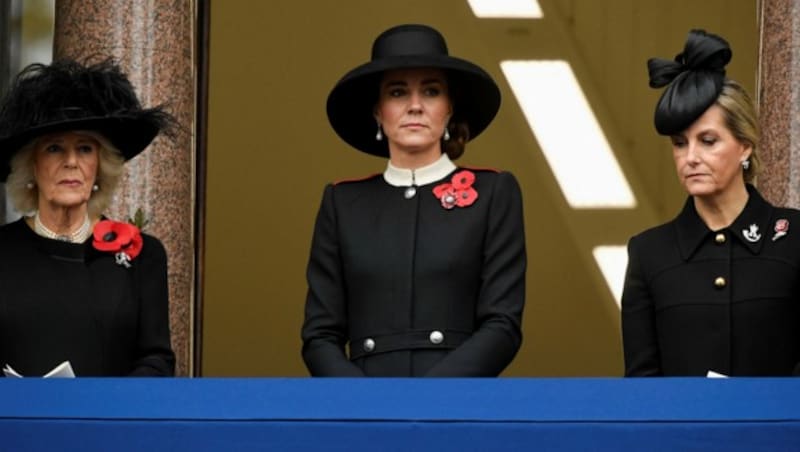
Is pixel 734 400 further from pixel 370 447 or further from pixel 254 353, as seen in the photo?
pixel 254 353

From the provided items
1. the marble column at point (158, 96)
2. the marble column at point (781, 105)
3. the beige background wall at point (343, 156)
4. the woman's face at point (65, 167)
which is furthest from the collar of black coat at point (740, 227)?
the beige background wall at point (343, 156)

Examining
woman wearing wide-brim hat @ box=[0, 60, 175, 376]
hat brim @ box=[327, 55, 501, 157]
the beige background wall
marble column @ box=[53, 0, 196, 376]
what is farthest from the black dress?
the beige background wall

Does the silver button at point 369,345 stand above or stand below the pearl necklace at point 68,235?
below

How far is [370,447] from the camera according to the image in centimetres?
437

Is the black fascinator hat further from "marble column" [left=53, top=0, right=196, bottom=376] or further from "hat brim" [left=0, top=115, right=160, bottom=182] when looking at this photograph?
"marble column" [left=53, top=0, right=196, bottom=376]

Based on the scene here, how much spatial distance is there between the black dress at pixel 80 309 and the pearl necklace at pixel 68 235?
0.06ft

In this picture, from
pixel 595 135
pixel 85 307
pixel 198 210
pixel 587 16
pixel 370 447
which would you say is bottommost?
pixel 370 447

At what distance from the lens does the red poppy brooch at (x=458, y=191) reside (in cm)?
549

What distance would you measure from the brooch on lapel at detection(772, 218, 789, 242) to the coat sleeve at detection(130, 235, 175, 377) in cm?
178

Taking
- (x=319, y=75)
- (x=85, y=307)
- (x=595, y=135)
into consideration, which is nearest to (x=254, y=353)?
(x=319, y=75)

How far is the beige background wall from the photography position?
11625 millimetres

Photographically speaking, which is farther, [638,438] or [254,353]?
[254,353]

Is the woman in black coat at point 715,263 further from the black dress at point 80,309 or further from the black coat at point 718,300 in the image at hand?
the black dress at point 80,309

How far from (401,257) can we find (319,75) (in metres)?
6.32
